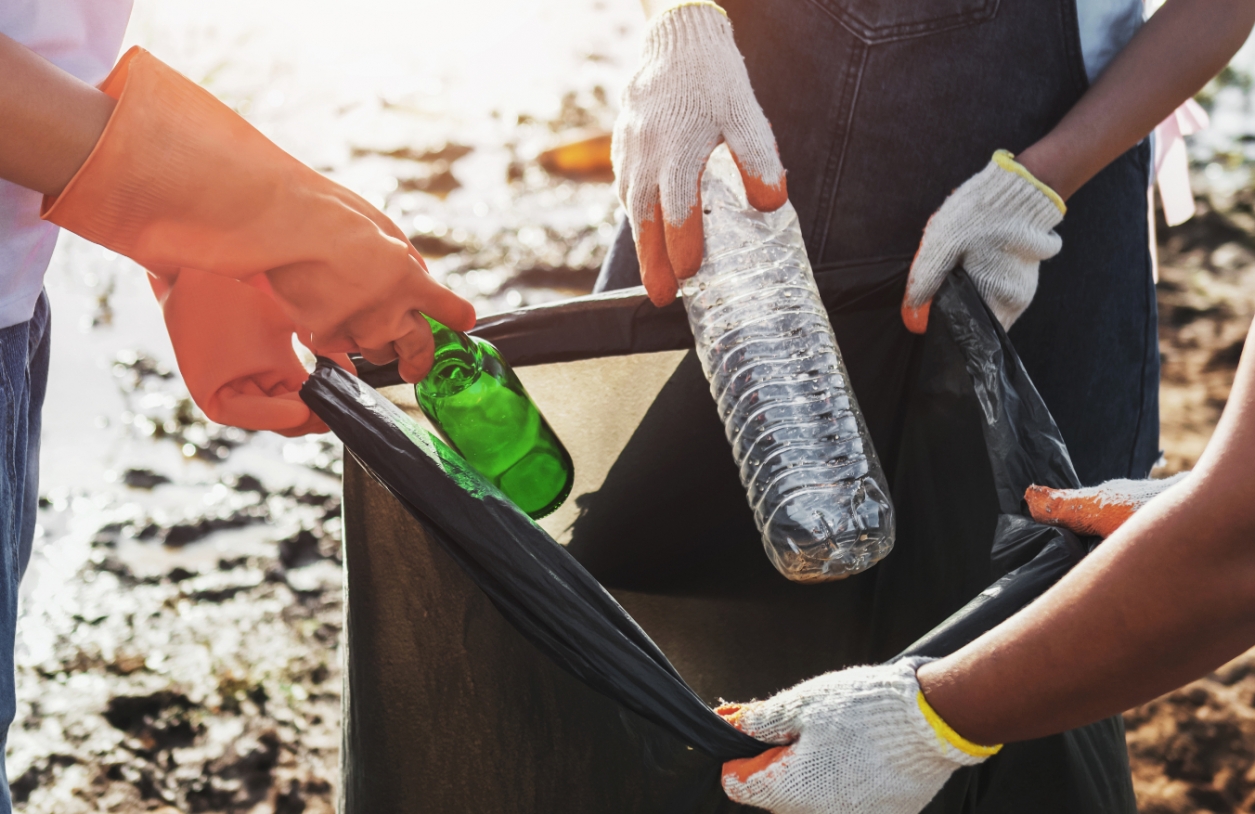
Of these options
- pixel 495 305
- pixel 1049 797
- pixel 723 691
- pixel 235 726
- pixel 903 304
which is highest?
pixel 495 305

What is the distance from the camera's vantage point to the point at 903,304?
1275 mm

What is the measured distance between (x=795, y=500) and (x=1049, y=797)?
0.45 metres

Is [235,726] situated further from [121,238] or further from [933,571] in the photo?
[933,571]

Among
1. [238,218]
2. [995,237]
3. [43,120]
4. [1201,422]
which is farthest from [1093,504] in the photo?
[1201,422]

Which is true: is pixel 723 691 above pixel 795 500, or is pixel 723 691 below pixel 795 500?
below

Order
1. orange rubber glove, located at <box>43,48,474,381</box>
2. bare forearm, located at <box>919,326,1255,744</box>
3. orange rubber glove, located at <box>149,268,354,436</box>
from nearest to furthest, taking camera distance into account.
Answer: bare forearm, located at <box>919,326,1255,744</box>, orange rubber glove, located at <box>43,48,474,381</box>, orange rubber glove, located at <box>149,268,354,436</box>

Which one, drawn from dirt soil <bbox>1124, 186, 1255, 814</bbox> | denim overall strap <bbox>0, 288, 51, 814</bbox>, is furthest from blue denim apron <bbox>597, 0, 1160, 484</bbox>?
denim overall strap <bbox>0, 288, 51, 814</bbox>

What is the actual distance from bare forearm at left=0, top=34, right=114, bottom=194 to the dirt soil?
201cm

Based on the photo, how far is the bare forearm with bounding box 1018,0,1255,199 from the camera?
47.2 inches

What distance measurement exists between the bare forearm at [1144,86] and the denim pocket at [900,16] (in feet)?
0.61

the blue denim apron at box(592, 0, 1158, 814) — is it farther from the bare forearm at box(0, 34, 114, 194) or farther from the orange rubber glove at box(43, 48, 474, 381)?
the bare forearm at box(0, 34, 114, 194)

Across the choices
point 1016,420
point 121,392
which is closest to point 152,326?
point 121,392

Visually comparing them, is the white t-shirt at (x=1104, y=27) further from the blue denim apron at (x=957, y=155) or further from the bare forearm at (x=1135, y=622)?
the bare forearm at (x=1135, y=622)

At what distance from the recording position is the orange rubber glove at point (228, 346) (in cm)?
111
